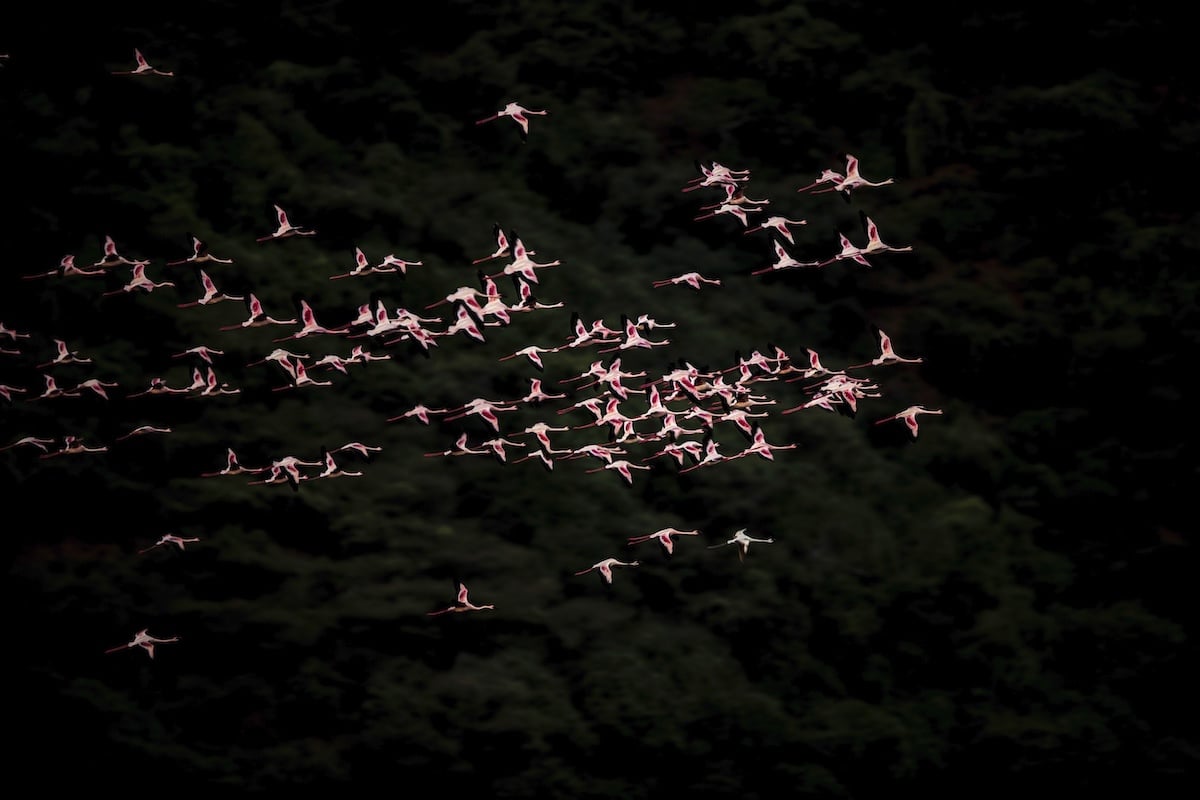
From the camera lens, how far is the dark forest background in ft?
25.2

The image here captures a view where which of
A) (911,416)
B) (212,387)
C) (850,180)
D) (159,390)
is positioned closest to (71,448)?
(159,390)

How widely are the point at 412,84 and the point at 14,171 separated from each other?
8.39 ft

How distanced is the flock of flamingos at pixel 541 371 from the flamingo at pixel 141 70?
0.02 meters

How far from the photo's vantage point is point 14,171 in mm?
8047

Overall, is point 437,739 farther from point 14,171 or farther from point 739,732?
point 14,171

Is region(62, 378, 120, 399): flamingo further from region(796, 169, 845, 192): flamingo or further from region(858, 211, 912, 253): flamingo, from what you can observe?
region(858, 211, 912, 253): flamingo

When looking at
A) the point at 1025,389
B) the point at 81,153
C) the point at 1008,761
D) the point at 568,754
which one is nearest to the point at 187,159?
the point at 81,153

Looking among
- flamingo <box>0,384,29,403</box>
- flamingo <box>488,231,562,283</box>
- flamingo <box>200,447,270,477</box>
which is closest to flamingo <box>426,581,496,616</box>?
flamingo <box>200,447,270,477</box>

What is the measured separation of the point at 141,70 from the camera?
762cm

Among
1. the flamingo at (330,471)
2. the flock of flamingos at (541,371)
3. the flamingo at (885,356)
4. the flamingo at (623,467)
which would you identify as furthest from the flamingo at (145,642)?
the flamingo at (885,356)

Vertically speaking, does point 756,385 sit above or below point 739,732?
above

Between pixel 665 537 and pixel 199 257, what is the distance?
127 inches

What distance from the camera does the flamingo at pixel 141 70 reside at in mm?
7647

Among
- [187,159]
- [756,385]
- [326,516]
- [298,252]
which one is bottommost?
[326,516]
